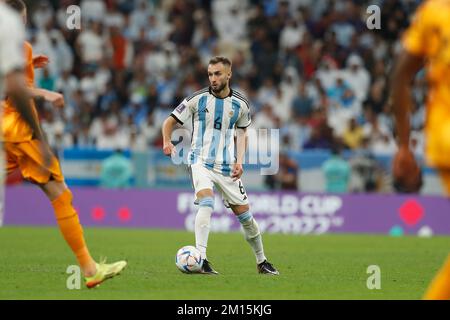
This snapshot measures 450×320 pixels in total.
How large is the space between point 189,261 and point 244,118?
1.89 m

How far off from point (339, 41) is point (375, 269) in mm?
14116

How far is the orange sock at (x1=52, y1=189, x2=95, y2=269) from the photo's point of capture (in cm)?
928

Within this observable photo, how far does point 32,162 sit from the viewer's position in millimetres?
9289

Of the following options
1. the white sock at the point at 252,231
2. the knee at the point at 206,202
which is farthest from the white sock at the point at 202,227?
the white sock at the point at 252,231

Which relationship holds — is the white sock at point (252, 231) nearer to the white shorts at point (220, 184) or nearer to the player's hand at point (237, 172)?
the white shorts at point (220, 184)

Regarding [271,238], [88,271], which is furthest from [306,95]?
[88,271]

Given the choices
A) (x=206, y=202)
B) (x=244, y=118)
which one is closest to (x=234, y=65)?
(x=244, y=118)

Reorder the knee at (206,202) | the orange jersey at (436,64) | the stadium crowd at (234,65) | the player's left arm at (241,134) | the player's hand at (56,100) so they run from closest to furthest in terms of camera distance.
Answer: the orange jersey at (436,64) → the player's hand at (56,100) → the knee at (206,202) → the player's left arm at (241,134) → the stadium crowd at (234,65)

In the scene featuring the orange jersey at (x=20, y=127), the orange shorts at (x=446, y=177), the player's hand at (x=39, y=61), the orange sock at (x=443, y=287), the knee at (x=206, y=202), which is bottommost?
the orange sock at (x=443, y=287)

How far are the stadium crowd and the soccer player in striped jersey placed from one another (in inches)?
416

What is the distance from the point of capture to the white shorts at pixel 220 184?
1162cm

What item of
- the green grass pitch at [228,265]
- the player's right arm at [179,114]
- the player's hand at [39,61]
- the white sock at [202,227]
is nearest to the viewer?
the green grass pitch at [228,265]

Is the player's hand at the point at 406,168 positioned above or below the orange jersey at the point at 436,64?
below
